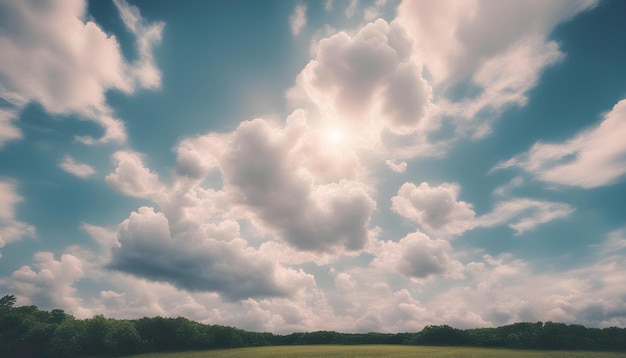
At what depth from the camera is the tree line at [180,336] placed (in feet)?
285

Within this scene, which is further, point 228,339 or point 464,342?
point 228,339

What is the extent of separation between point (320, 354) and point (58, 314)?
356 feet

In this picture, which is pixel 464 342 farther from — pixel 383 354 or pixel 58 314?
pixel 58 314

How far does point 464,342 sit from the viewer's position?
102125mm

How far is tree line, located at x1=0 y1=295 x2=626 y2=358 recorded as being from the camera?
285 feet

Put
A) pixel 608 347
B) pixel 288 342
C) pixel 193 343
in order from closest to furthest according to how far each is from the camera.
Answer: pixel 608 347 < pixel 193 343 < pixel 288 342

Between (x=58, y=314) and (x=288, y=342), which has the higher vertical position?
(x=58, y=314)

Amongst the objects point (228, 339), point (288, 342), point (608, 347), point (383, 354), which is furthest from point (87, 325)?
point (608, 347)

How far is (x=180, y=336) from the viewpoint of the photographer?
106562 millimetres

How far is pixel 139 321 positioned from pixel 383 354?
80.0 meters

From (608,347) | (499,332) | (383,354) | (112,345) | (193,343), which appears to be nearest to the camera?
(383,354)

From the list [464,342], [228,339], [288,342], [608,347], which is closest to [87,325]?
[228,339]

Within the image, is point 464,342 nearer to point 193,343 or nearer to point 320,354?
Answer: point 320,354

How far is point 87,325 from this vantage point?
96.8 metres
